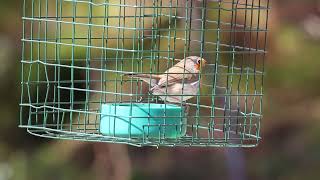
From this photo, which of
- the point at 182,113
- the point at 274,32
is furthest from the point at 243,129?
the point at 274,32

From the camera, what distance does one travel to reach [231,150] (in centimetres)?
905

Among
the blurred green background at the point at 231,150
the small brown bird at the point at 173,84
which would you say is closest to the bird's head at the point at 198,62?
the small brown bird at the point at 173,84

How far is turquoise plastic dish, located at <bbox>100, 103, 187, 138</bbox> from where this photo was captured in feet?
14.1

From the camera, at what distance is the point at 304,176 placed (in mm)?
9078

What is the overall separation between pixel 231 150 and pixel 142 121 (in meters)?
4.83

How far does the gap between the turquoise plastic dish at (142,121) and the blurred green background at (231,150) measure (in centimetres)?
463

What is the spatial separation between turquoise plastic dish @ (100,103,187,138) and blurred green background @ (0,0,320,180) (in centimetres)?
Result: 463

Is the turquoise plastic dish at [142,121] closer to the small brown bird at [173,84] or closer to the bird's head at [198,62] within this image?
the small brown bird at [173,84]

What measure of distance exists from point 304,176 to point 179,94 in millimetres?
4948

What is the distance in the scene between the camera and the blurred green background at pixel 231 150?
909 centimetres

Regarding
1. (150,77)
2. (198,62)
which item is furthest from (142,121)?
(198,62)

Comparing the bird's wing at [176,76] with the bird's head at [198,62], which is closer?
the bird's wing at [176,76]

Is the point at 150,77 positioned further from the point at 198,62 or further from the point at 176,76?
the point at 198,62

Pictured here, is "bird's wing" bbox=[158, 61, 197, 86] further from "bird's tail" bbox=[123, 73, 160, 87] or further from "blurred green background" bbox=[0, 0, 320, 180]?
"blurred green background" bbox=[0, 0, 320, 180]
